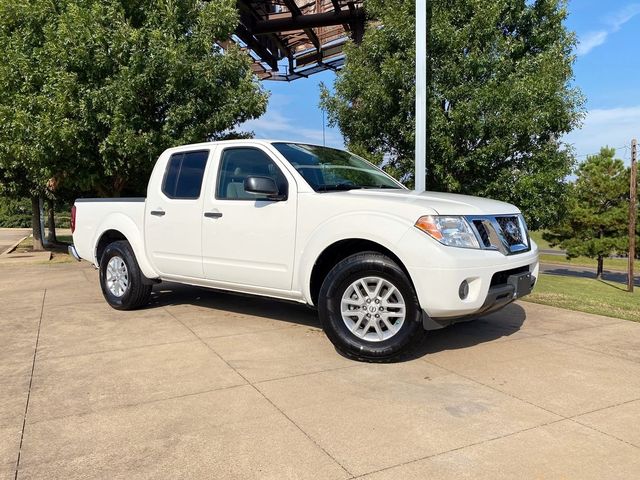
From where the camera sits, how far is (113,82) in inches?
426

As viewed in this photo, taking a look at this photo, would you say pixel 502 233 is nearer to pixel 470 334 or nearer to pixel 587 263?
pixel 470 334

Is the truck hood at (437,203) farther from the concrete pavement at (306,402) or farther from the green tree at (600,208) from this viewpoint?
the green tree at (600,208)

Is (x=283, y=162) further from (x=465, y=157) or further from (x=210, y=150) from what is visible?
(x=465, y=157)

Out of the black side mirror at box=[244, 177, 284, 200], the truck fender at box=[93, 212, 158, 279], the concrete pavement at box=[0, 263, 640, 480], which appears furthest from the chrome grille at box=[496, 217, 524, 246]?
the truck fender at box=[93, 212, 158, 279]

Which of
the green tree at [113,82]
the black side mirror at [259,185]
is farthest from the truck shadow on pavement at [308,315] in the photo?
the green tree at [113,82]

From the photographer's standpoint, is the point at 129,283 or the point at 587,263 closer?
the point at 129,283

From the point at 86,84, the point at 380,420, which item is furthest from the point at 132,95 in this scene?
the point at 380,420

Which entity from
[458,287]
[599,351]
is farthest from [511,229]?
[599,351]

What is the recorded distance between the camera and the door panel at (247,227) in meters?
5.05

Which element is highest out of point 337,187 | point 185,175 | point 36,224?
point 185,175

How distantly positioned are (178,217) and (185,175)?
19.6 inches

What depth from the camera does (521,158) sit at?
31.6ft

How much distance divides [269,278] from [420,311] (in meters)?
1.54

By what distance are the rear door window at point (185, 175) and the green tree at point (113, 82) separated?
527 centimetres
